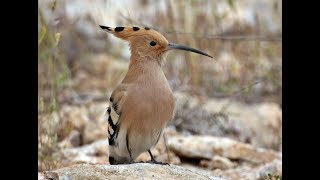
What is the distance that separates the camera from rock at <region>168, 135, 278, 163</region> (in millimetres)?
6094

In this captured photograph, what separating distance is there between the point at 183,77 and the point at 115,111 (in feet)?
9.79

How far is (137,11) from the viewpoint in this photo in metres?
9.05

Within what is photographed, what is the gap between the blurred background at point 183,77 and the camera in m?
6.12

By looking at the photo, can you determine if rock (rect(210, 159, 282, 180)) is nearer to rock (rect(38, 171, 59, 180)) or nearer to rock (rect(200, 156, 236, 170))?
rock (rect(200, 156, 236, 170))

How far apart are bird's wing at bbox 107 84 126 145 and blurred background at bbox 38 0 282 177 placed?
1.03m

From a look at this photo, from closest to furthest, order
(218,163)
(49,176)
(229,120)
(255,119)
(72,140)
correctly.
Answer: (49,176) < (218,163) < (72,140) < (229,120) < (255,119)

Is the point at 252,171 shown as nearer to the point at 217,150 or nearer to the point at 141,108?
the point at 217,150

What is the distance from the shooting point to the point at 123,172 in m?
3.69

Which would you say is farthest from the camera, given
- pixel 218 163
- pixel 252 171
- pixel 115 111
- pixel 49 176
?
pixel 218 163

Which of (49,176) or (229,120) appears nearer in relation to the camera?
(49,176)

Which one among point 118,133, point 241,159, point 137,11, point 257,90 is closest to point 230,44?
point 257,90

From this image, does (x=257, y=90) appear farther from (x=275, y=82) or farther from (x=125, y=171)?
(x=125, y=171)

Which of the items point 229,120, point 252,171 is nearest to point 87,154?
point 252,171

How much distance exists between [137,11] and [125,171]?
5.50 m
